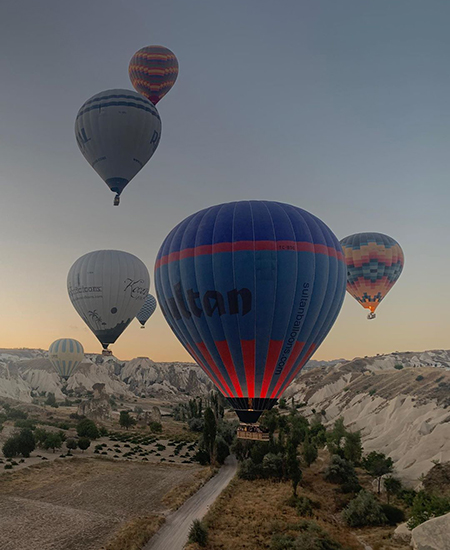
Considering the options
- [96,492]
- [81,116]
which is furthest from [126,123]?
[96,492]

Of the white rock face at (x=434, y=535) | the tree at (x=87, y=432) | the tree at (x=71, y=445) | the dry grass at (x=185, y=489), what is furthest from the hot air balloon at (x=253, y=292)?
the tree at (x=87, y=432)

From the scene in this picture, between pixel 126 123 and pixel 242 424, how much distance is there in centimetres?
3207

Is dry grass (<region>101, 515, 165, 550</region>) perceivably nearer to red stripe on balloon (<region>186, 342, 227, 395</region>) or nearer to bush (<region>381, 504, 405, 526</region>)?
red stripe on balloon (<region>186, 342, 227, 395</region>)

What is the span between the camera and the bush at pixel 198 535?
2417cm

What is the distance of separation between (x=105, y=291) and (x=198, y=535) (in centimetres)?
3012

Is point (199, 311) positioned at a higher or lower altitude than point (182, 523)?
higher

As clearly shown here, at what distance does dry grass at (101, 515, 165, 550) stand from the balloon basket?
9303mm

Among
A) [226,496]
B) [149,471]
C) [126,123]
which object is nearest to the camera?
[226,496]

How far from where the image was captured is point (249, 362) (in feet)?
76.0

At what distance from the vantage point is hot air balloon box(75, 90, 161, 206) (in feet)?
133

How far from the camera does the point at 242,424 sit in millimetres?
23234

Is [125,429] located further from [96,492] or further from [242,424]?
[242,424]

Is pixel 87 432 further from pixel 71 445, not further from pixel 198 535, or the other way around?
pixel 198 535

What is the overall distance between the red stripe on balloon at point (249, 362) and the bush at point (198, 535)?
955cm
